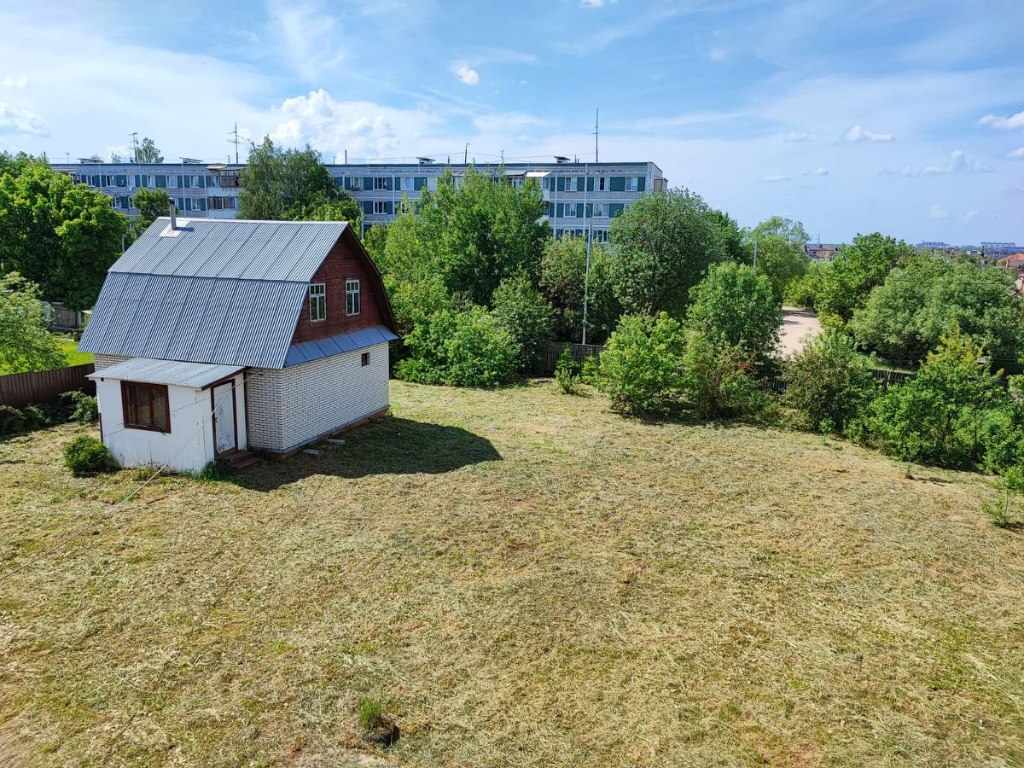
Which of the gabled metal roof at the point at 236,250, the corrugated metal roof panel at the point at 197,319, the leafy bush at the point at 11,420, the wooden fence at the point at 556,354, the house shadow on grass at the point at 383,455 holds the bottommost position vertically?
the house shadow on grass at the point at 383,455

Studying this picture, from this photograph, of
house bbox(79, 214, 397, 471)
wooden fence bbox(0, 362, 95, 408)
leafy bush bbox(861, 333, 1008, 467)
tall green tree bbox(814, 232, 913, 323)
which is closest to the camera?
house bbox(79, 214, 397, 471)

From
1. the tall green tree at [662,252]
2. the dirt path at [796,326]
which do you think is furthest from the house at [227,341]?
the dirt path at [796,326]

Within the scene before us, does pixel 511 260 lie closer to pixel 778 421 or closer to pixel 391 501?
pixel 778 421

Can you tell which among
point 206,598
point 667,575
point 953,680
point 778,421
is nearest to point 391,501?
point 206,598

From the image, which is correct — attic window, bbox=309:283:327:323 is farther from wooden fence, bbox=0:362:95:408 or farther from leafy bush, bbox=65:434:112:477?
wooden fence, bbox=0:362:95:408

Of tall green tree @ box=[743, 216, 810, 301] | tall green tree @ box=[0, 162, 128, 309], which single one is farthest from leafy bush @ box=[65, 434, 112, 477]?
tall green tree @ box=[743, 216, 810, 301]

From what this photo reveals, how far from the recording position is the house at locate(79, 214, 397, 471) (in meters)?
14.8

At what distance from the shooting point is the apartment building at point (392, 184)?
58062mm

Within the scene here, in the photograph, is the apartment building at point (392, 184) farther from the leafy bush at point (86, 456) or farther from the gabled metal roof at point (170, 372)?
the leafy bush at point (86, 456)

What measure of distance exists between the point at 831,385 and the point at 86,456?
2006 centimetres

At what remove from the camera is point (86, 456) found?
1458cm

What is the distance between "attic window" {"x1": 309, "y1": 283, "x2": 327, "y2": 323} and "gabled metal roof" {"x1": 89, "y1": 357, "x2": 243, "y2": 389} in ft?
7.77

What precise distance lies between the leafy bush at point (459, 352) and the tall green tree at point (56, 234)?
17921 millimetres

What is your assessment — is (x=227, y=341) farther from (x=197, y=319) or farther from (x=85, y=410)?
(x=85, y=410)
